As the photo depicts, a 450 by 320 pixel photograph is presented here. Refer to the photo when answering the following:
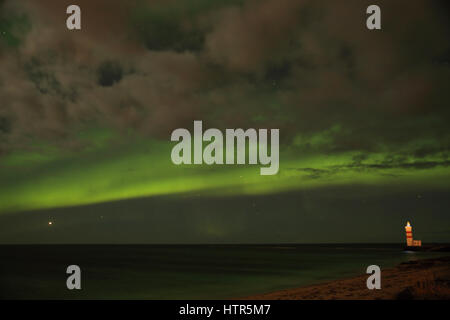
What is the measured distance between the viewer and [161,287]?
41.2 metres

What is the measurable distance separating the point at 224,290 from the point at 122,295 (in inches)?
395

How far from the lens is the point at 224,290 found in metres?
38.6

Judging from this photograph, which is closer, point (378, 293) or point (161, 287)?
point (378, 293)

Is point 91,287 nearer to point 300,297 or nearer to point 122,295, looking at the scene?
point 122,295
